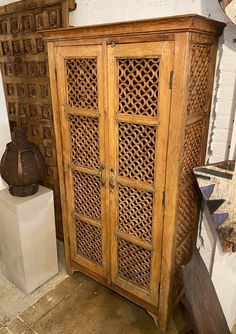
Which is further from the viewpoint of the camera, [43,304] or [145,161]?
[43,304]

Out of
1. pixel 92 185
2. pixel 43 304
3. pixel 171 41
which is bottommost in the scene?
pixel 43 304

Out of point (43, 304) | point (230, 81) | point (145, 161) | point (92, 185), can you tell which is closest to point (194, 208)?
point (145, 161)

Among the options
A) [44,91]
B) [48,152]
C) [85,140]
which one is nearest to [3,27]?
[44,91]

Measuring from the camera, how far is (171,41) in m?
1.31

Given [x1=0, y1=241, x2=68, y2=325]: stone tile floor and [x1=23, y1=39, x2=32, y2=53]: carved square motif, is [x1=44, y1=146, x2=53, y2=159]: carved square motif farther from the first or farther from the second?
[x1=0, y1=241, x2=68, y2=325]: stone tile floor

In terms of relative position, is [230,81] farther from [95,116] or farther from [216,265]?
[216,265]

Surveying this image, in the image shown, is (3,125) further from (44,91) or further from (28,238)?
(28,238)

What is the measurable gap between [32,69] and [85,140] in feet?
3.39

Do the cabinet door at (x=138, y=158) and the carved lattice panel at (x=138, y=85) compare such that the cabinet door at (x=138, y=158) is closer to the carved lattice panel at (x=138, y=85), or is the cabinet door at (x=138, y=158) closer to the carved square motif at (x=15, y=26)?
the carved lattice panel at (x=138, y=85)

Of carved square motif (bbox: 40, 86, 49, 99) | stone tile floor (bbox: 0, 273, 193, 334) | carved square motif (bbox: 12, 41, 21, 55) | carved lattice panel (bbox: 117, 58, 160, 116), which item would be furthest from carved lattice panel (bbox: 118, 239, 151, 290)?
carved square motif (bbox: 12, 41, 21, 55)

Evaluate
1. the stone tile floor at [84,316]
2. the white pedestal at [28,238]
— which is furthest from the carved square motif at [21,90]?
the stone tile floor at [84,316]

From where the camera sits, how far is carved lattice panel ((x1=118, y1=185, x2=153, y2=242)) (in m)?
1.72

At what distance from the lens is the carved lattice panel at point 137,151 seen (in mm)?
1577

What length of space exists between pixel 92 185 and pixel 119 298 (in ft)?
3.13
